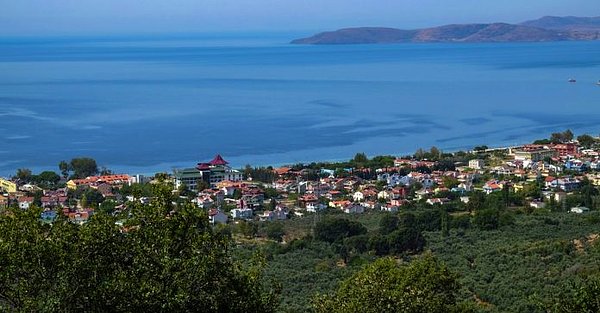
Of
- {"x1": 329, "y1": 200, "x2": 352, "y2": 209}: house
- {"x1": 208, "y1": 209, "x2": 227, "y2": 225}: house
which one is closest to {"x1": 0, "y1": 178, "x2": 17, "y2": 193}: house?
{"x1": 208, "y1": 209, "x2": 227, "y2": 225}: house

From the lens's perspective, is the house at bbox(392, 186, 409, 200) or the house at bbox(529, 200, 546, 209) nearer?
the house at bbox(529, 200, 546, 209)

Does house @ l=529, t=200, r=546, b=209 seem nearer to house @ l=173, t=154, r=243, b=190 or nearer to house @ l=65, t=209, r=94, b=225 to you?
house @ l=173, t=154, r=243, b=190

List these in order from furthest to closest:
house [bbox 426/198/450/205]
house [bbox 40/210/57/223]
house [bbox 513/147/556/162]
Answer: house [bbox 513/147/556/162], house [bbox 426/198/450/205], house [bbox 40/210/57/223]

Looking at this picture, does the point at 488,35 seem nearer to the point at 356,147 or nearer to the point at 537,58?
the point at 537,58

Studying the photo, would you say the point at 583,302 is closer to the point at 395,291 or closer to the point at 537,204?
the point at 395,291

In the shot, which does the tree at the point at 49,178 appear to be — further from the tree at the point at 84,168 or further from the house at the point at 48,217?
the house at the point at 48,217

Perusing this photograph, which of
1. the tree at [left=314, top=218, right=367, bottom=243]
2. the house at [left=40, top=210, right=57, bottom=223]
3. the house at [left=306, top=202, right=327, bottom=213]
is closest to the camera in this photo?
the house at [left=40, top=210, right=57, bottom=223]

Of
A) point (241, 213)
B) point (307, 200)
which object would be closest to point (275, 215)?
point (241, 213)
